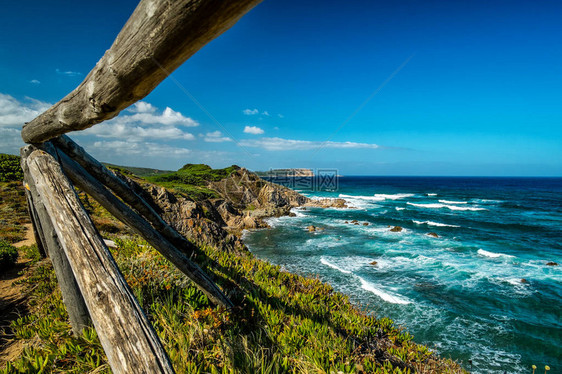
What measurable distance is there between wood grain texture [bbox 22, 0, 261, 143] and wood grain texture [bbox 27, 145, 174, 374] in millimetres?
692

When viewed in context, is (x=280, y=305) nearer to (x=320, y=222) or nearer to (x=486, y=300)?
(x=486, y=300)

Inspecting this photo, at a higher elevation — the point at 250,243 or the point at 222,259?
the point at 222,259

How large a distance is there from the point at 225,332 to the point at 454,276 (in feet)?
60.5

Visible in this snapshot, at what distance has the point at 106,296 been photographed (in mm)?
1414

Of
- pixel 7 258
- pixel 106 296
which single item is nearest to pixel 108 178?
pixel 106 296

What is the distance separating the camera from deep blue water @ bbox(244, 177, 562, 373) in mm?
10430

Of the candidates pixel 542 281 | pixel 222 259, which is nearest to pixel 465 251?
pixel 542 281

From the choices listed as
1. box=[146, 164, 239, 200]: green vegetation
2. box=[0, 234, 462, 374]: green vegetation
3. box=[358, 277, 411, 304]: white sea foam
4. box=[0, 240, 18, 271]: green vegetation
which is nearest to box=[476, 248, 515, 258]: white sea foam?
box=[358, 277, 411, 304]: white sea foam

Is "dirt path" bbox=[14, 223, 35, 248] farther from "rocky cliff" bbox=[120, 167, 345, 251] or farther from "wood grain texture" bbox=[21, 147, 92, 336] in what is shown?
"wood grain texture" bbox=[21, 147, 92, 336]

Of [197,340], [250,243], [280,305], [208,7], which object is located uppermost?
[208,7]

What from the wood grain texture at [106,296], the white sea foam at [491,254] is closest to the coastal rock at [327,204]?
the white sea foam at [491,254]

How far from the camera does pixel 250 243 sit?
2411 centimetres

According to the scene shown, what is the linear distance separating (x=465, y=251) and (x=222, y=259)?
24.1 meters

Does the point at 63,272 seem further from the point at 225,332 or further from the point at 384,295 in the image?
the point at 384,295
